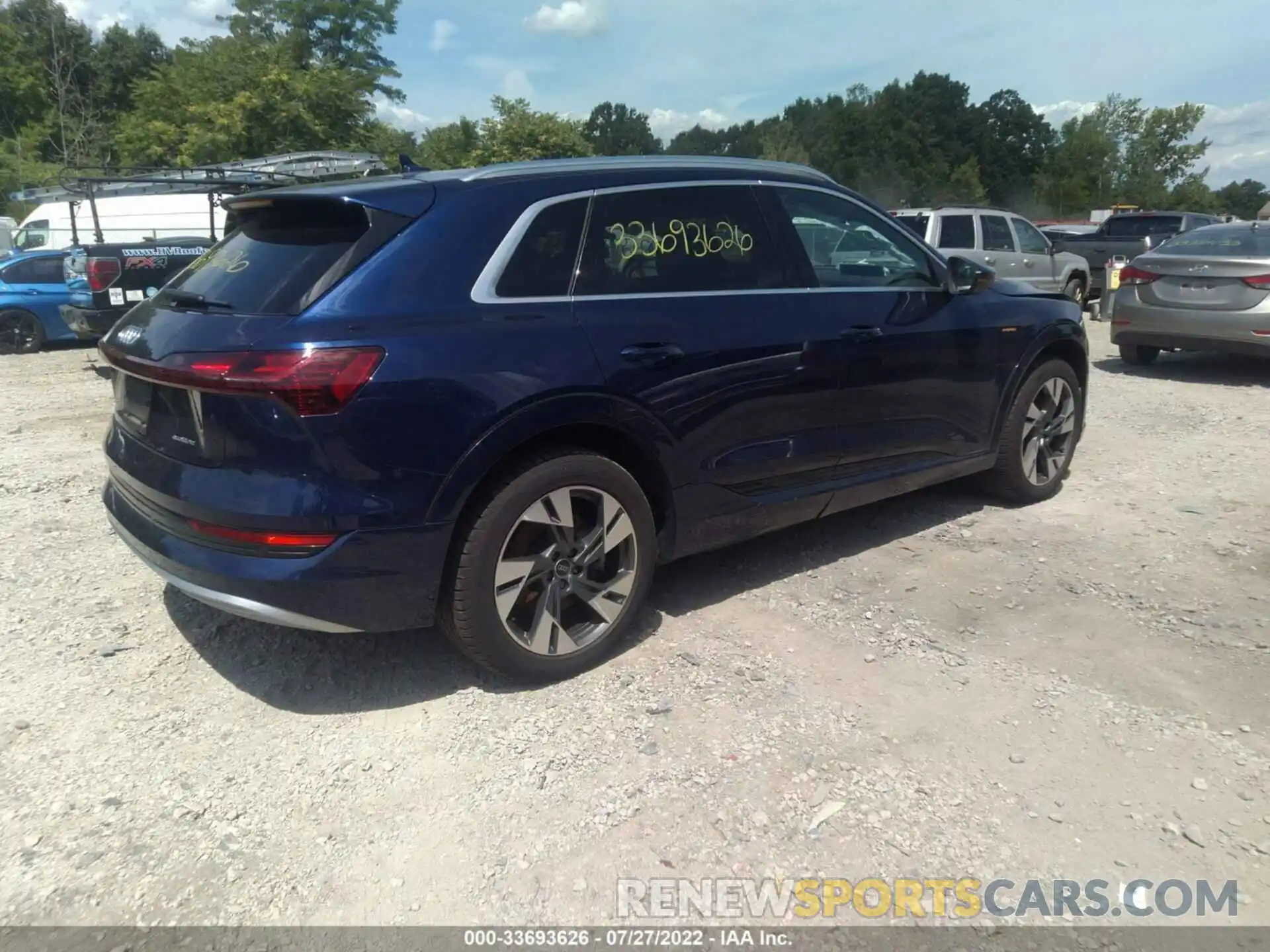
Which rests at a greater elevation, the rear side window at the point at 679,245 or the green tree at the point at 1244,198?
the green tree at the point at 1244,198

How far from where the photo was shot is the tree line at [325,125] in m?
34.1

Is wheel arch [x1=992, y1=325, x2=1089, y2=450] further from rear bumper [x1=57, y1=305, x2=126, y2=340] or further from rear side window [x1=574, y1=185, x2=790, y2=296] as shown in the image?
rear bumper [x1=57, y1=305, x2=126, y2=340]

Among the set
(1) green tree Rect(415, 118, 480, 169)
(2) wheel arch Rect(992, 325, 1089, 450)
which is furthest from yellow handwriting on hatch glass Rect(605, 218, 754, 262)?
(1) green tree Rect(415, 118, 480, 169)

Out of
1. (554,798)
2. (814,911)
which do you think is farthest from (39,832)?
(814,911)

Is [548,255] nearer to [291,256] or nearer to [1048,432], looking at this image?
[291,256]

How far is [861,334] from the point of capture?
423 cm

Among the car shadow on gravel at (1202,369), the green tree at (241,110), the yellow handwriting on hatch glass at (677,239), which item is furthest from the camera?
the green tree at (241,110)

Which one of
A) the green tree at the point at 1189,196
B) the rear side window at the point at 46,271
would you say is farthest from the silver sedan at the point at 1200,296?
the green tree at the point at 1189,196

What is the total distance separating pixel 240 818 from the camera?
9.14 ft

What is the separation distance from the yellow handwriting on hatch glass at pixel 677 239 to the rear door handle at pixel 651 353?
0.35 metres

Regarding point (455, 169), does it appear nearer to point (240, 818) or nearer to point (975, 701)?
point (240, 818)

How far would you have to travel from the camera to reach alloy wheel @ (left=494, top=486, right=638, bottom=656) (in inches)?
130

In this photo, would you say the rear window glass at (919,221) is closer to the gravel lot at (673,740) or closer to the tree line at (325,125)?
the gravel lot at (673,740)

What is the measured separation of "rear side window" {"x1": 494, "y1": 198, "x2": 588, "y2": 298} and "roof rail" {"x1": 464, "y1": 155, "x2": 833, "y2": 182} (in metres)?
0.19
